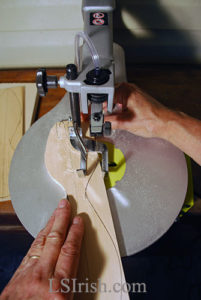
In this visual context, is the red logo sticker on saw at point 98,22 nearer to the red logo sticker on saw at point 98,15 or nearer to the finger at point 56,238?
the red logo sticker on saw at point 98,15

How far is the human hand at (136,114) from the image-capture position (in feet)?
2.17

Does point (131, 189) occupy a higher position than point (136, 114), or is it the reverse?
point (136, 114)

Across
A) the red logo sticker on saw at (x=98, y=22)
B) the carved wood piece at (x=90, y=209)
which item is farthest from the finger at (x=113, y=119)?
the red logo sticker on saw at (x=98, y=22)

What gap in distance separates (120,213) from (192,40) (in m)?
0.85

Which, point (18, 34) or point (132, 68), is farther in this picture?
point (132, 68)

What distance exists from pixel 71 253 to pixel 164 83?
2.71 feet

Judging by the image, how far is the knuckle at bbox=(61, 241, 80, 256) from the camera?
521 millimetres

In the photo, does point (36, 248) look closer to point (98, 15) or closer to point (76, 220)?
point (76, 220)

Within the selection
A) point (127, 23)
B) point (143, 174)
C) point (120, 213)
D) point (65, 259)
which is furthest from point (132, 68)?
point (65, 259)

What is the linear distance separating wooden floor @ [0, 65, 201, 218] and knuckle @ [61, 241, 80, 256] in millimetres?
592

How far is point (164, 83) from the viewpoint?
104 cm

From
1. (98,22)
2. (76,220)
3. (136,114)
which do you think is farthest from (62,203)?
(98,22)

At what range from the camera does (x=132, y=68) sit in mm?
1111

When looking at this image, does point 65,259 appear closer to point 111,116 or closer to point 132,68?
point 111,116
